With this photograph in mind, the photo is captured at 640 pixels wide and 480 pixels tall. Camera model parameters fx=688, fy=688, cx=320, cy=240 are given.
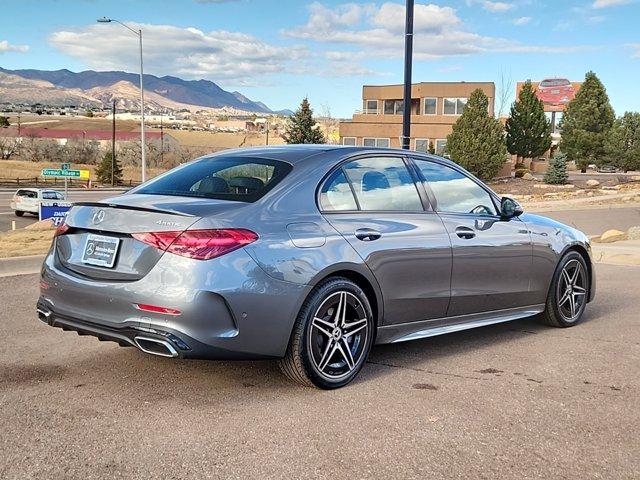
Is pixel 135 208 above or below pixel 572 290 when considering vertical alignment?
above

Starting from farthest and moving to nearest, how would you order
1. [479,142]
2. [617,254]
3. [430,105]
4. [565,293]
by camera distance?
1. [430,105]
2. [479,142]
3. [617,254]
4. [565,293]

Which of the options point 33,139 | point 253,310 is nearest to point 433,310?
point 253,310

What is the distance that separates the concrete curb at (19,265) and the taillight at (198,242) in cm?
577

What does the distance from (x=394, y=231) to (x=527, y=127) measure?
2354 inches

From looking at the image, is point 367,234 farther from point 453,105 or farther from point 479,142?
point 453,105

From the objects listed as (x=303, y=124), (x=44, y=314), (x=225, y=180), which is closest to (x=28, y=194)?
(x=303, y=124)

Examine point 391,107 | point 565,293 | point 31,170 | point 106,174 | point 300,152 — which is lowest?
point 31,170

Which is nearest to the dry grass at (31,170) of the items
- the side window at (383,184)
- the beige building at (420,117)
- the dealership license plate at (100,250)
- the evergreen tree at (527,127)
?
the beige building at (420,117)

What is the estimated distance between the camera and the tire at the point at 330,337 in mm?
4238

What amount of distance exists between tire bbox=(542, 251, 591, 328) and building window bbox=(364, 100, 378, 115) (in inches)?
2396

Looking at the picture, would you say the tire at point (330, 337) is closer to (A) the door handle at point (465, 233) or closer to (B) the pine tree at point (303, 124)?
(A) the door handle at point (465, 233)

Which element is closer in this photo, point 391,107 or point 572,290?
point 572,290

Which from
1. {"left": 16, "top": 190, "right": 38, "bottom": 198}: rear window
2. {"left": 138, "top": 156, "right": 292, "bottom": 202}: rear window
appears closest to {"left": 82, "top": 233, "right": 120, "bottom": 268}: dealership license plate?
{"left": 138, "top": 156, "right": 292, "bottom": 202}: rear window

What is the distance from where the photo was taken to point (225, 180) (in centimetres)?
465
